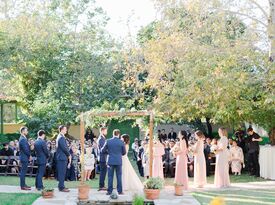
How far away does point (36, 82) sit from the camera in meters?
29.3

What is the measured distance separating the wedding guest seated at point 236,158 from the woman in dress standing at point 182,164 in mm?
3671

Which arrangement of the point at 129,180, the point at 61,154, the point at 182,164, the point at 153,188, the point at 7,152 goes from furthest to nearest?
the point at 7,152 → the point at 182,164 → the point at 129,180 → the point at 61,154 → the point at 153,188

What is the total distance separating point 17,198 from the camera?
13.1 meters

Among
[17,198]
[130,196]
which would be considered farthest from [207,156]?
[17,198]

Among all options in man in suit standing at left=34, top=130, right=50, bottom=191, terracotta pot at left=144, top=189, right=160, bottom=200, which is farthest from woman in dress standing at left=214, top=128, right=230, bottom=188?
man in suit standing at left=34, top=130, right=50, bottom=191

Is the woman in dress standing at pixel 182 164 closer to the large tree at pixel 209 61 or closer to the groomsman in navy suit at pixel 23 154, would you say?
the large tree at pixel 209 61

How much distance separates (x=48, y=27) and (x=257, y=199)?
1842 cm

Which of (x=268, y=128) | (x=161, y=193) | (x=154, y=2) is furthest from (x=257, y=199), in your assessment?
(x=154, y=2)

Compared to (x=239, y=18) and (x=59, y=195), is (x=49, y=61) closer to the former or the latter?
(x=239, y=18)

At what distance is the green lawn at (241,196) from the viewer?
1248 cm

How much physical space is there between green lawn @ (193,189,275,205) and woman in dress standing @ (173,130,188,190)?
3.07 ft

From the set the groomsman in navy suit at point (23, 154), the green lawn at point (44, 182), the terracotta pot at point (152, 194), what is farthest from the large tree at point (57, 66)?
the terracotta pot at point (152, 194)

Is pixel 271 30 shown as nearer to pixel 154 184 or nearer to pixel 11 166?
pixel 154 184

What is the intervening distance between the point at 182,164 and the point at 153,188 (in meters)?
2.49
